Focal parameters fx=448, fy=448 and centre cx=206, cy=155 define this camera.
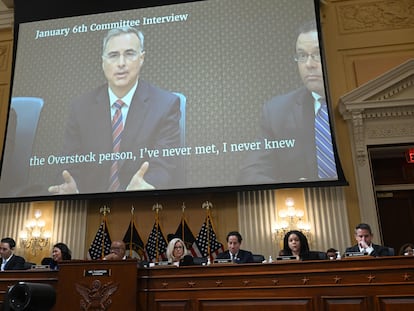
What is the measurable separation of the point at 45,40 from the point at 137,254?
421 cm

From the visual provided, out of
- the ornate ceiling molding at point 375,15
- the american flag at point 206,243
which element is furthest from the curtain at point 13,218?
the ornate ceiling molding at point 375,15

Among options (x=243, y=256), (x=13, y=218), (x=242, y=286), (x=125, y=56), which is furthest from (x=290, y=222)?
(x=13, y=218)

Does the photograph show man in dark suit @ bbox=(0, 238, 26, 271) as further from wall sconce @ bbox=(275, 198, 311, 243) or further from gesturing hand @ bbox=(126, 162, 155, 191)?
wall sconce @ bbox=(275, 198, 311, 243)

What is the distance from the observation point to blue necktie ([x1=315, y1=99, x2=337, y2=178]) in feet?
21.6

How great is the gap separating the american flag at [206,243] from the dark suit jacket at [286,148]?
103 cm

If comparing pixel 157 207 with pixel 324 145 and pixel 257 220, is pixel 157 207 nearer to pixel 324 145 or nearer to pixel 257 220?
pixel 257 220

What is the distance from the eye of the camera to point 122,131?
286 inches

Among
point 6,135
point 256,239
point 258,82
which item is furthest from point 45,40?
point 256,239

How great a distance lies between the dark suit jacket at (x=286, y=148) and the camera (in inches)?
263

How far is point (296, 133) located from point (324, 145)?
46 cm

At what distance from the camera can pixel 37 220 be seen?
755 cm

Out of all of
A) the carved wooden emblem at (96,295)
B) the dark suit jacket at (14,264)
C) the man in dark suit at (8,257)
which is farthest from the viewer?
the man in dark suit at (8,257)

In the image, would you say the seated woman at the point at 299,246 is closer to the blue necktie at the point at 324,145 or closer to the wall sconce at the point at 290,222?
the blue necktie at the point at 324,145

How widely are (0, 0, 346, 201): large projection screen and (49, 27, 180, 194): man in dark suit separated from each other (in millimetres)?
18
